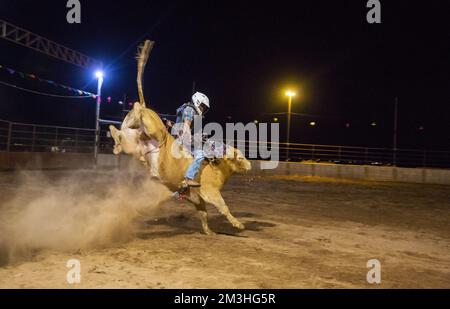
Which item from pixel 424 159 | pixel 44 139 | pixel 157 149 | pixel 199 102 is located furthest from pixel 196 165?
pixel 424 159

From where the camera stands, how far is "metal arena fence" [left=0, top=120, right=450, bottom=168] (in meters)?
22.4

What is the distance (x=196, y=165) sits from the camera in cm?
693

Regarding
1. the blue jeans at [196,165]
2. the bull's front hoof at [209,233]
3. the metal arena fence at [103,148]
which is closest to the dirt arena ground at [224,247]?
the bull's front hoof at [209,233]

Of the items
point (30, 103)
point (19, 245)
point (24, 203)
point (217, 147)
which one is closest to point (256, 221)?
point (217, 147)

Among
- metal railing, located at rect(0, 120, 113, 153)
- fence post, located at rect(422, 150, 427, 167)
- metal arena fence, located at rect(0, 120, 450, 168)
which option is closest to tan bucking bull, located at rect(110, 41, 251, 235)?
metal railing, located at rect(0, 120, 113, 153)

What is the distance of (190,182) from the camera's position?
6.89 meters

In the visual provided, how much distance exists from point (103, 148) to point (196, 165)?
73.8 feet

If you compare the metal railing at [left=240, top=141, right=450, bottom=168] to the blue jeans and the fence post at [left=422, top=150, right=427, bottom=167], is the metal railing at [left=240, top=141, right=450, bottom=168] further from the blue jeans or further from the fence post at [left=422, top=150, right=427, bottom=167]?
the blue jeans

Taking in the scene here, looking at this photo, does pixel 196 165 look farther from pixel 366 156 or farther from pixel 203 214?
pixel 366 156

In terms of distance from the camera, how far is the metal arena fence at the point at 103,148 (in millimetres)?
22375

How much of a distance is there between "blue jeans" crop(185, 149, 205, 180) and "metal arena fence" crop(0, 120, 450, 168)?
675 inches

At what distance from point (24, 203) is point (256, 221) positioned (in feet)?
18.0

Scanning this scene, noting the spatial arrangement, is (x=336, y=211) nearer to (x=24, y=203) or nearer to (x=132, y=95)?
(x=24, y=203)
